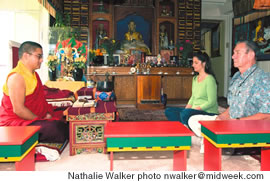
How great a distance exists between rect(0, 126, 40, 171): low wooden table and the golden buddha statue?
591 centimetres

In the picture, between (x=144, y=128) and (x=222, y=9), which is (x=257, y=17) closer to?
(x=222, y=9)

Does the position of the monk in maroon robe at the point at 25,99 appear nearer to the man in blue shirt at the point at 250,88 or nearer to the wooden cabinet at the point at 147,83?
the man in blue shirt at the point at 250,88

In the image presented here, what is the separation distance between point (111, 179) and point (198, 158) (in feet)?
4.11

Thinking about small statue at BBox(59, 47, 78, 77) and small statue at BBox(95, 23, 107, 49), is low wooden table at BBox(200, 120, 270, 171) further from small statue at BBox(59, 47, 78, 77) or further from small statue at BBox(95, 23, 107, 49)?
small statue at BBox(95, 23, 107, 49)

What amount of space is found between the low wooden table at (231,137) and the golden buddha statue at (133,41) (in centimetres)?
581

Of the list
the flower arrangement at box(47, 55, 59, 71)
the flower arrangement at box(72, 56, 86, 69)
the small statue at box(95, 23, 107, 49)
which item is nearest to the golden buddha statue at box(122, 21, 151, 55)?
the small statue at box(95, 23, 107, 49)

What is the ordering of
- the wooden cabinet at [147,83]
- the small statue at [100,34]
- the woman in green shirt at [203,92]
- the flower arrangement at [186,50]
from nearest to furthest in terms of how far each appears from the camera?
the woman in green shirt at [203,92], the wooden cabinet at [147,83], the flower arrangement at [186,50], the small statue at [100,34]

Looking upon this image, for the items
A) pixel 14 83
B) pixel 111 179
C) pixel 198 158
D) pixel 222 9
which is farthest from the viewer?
pixel 222 9

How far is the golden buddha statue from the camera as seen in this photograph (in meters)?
7.34

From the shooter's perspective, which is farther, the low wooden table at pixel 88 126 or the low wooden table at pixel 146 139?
the low wooden table at pixel 88 126

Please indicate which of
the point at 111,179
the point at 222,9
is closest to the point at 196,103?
the point at 111,179

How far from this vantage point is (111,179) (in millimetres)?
1296

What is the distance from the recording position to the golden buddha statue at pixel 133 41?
7.34m

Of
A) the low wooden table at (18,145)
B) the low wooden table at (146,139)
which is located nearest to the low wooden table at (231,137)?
the low wooden table at (146,139)
